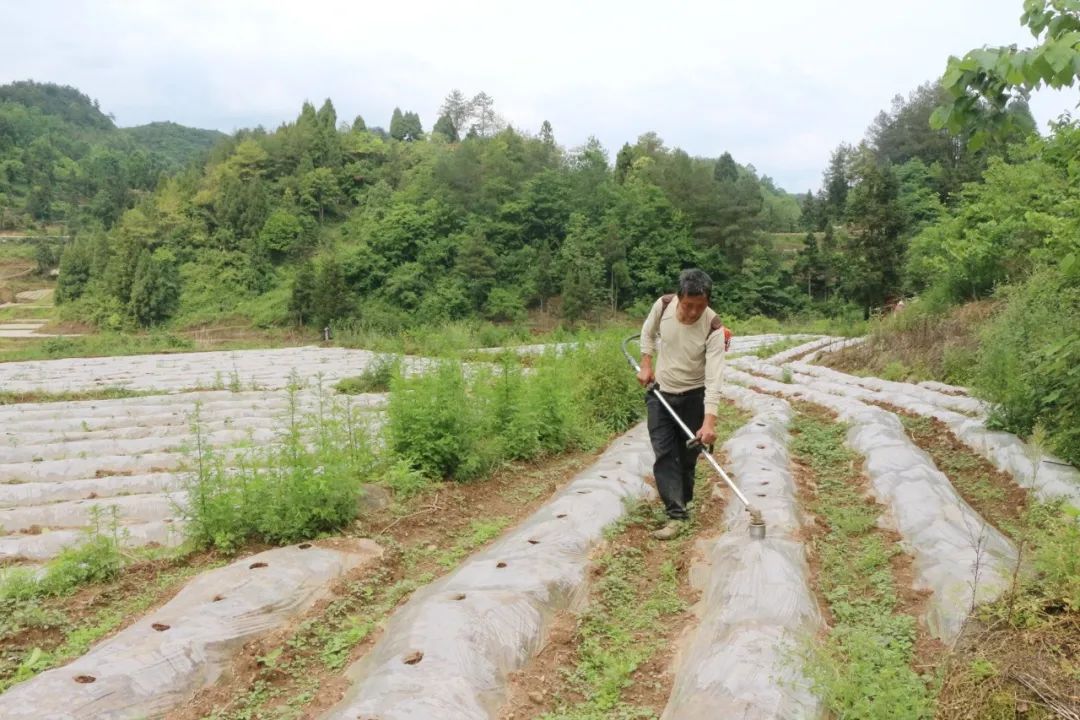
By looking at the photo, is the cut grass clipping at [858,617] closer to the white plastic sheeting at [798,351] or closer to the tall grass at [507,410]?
the tall grass at [507,410]

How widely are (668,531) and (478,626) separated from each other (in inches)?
80.1

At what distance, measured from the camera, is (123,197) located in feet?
207

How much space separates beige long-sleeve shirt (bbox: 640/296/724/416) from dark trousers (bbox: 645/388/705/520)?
0.33ft

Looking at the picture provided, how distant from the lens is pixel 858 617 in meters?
3.54

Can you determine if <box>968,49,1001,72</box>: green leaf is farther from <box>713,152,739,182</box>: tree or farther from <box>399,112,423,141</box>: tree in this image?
<box>399,112,423,141</box>: tree

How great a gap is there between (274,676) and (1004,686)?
2988 mm

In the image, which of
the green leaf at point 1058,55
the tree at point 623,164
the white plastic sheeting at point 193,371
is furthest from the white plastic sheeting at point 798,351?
the tree at point 623,164

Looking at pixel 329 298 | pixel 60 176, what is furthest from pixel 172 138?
pixel 329 298

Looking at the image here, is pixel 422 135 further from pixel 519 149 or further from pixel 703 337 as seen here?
pixel 703 337

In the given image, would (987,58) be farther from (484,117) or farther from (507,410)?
(484,117)

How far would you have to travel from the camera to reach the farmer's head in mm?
4750

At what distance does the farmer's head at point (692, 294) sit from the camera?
4750 mm

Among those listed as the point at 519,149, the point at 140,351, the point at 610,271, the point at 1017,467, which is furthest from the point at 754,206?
the point at 1017,467

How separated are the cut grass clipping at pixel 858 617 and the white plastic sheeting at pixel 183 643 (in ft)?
8.72
